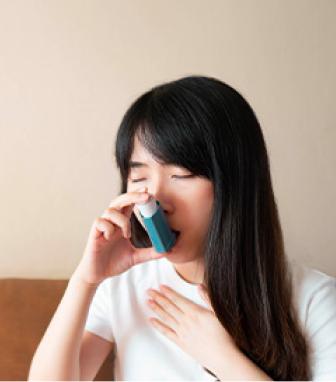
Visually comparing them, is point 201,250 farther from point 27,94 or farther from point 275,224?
point 27,94

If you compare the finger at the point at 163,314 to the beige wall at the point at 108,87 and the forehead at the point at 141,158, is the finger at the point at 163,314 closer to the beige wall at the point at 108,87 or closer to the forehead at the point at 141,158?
the forehead at the point at 141,158

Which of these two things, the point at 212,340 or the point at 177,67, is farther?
the point at 177,67

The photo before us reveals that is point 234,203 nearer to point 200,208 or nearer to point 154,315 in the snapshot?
point 200,208

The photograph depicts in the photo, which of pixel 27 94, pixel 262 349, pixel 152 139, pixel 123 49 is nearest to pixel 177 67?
pixel 123 49

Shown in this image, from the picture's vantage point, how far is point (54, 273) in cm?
128

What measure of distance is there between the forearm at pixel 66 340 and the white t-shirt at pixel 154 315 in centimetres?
11

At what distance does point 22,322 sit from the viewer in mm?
1100

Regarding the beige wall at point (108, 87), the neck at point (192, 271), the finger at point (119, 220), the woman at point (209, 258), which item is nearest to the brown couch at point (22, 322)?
the beige wall at point (108, 87)

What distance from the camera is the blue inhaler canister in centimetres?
70

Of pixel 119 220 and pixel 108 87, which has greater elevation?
pixel 108 87

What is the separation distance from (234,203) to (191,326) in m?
0.24

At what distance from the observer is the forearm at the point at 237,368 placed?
0.72 m

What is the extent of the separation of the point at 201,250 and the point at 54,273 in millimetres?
619

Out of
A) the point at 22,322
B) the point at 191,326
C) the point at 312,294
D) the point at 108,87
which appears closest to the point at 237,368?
the point at 191,326
